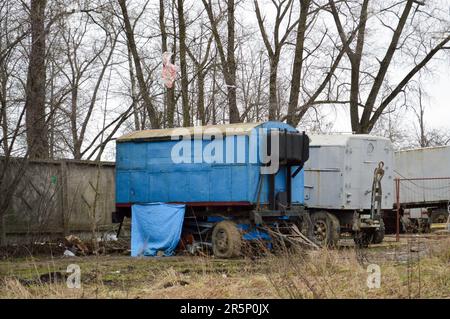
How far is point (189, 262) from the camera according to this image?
50.5 feet

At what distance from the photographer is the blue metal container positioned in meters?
17.7

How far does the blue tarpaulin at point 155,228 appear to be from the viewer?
18.4 metres

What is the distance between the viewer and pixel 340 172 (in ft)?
70.2

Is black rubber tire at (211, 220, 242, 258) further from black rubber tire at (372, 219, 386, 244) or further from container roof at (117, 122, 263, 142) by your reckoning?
black rubber tire at (372, 219, 386, 244)

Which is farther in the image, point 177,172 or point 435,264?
point 177,172

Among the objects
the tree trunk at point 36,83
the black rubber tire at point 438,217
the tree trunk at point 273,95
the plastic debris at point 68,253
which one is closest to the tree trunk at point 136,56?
the tree trunk at point 273,95

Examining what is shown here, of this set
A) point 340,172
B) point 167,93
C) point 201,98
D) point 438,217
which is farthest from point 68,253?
point 438,217

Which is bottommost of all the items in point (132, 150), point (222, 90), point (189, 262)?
point (189, 262)

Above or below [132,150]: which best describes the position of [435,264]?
below

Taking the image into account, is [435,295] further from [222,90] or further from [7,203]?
[222,90]

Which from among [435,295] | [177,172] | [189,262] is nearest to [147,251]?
[177,172]

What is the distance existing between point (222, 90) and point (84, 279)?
19.4 m

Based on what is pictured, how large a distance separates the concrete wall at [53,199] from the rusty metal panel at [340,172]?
244 inches
